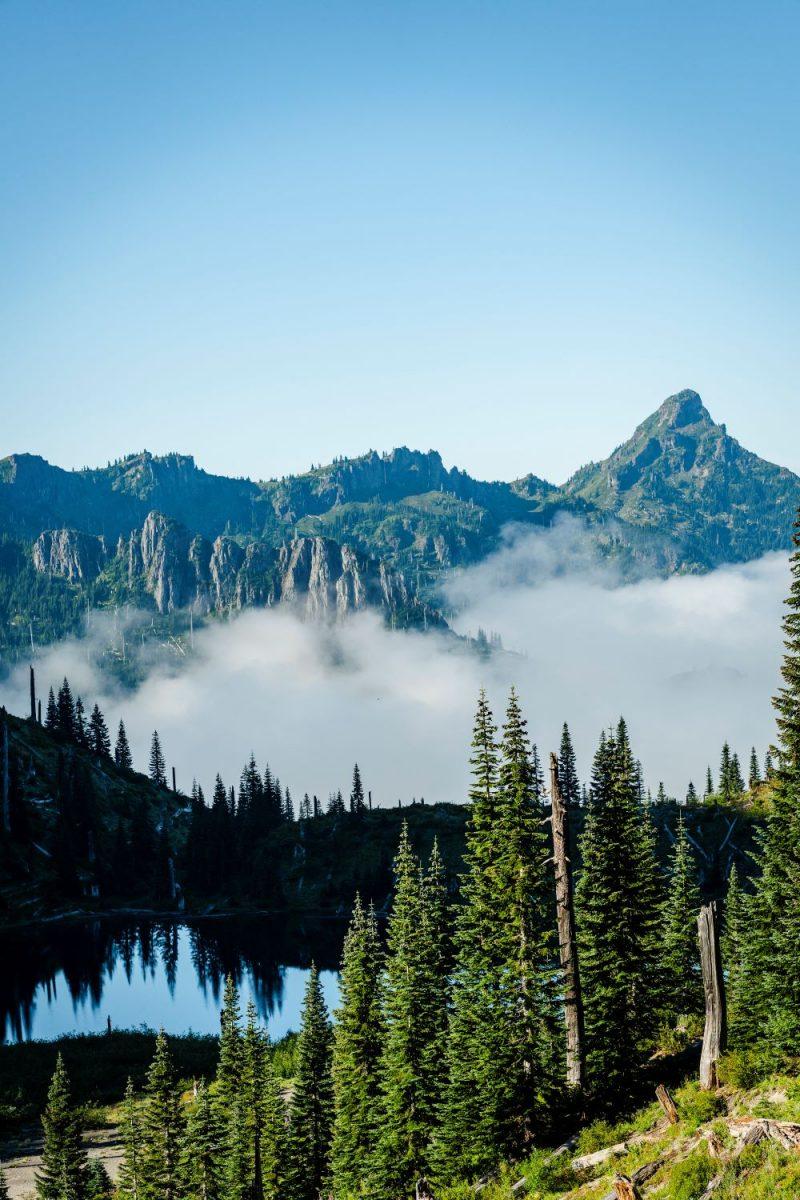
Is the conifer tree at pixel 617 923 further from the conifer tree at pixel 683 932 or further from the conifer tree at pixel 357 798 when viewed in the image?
the conifer tree at pixel 357 798

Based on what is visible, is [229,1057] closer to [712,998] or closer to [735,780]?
[712,998]

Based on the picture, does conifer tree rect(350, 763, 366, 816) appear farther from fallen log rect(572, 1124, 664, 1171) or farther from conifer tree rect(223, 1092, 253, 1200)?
fallen log rect(572, 1124, 664, 1171)

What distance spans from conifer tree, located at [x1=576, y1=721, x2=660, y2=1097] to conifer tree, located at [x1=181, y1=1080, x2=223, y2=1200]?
19.3m

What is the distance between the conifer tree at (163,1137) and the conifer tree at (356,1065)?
7457mm

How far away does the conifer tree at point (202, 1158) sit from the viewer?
41.2m

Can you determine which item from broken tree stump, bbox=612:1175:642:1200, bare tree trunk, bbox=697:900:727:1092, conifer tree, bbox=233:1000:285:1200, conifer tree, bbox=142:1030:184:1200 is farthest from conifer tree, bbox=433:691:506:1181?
conifer tree, bbox=142:1030:184:1200

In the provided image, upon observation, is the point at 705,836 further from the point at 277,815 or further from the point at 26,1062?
the point at 26,1062

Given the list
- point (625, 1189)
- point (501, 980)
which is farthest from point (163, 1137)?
point (625, 1189)

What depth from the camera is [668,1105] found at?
24.7 metres

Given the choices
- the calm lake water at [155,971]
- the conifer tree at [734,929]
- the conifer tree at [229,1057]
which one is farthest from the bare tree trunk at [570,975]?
the calm lake water at [155,971]

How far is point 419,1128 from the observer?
33.2 meters

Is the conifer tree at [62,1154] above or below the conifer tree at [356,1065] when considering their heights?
below

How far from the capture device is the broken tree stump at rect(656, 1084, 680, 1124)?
24047 mm

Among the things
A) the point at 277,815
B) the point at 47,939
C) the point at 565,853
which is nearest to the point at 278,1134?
the point at 565,853
